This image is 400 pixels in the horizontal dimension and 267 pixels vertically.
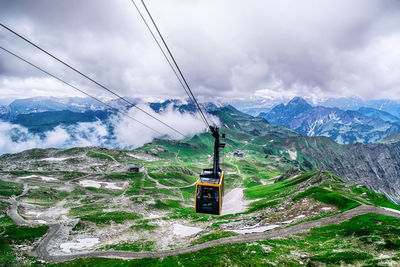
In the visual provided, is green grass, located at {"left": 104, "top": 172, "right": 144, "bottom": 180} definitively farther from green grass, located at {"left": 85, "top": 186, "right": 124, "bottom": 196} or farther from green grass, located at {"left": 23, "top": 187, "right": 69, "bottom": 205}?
green grass, located at {"left": 23, "top": 187, "right": 69, "bottom": 205}

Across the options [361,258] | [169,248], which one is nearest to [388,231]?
[361,258]

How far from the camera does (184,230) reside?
2435 inches

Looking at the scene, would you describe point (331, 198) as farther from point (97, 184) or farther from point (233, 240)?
point (97, 184)

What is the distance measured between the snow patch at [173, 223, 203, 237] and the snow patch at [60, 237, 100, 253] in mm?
22111

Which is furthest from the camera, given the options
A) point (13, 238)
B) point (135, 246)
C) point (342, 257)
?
point (13, 238)

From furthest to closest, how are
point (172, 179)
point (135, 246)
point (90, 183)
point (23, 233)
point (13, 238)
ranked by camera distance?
point (172, 179), point (90, 183), point (23, 233), point (13, 238), point (135, 246)

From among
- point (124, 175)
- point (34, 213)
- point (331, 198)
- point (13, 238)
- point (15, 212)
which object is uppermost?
point (331, 198)

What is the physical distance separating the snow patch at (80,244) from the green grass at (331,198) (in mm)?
64815

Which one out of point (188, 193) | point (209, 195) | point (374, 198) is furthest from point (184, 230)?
point (188, 193)

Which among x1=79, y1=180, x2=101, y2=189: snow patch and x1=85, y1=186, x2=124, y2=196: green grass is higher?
x1=79, y1=180, x2=101, y2=189: snow patch

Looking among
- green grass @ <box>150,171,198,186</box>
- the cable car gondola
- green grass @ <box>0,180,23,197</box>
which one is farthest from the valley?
green grass @ <box>150,171,198,186</box>

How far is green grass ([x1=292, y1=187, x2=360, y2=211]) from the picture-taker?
55.2m

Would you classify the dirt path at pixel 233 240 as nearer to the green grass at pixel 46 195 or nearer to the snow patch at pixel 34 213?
the snow patch at pixel 34 213

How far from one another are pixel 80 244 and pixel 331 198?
7301cm
